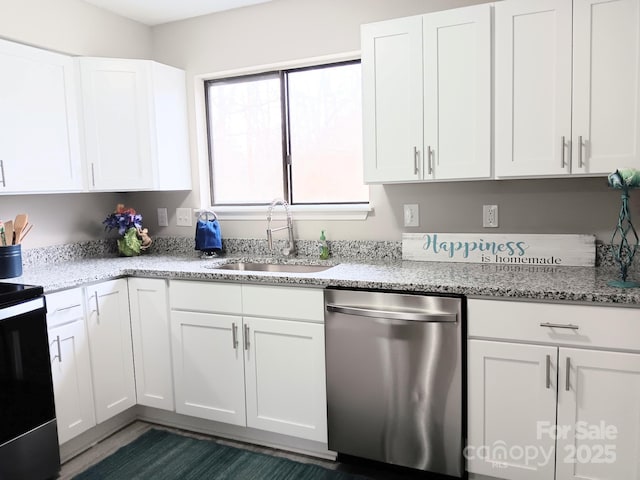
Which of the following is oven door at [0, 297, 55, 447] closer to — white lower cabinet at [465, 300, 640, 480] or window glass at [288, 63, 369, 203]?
window glass at [288, 63, 369, 203]

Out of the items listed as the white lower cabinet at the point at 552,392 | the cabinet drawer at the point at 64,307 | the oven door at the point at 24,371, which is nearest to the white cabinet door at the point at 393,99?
the white lower cabinet at the point at 552,392

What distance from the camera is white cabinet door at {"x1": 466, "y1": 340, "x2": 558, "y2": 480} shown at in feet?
6.33

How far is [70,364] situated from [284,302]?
1.05 m

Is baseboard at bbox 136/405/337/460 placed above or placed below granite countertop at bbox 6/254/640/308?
below

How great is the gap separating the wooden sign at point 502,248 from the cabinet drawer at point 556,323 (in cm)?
58

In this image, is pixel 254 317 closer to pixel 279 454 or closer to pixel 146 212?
pixel 279 454

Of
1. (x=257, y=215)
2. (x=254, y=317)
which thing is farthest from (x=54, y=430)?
(x=257, y=215)

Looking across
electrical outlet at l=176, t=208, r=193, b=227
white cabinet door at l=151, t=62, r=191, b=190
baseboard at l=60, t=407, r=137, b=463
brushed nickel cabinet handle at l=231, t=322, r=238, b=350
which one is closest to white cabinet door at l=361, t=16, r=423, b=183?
brushed nickel cabinet handle at l=231, t=322, r=238, b=350

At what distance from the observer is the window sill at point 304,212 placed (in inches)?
112

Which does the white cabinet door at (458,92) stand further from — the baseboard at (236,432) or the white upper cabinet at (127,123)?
the white upper cabinet at (127,123)

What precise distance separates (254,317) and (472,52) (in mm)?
1557

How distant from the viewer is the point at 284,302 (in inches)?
93.2

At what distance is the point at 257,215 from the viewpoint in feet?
10.2

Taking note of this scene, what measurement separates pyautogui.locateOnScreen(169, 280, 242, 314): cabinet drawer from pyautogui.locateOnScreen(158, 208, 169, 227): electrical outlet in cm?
89
